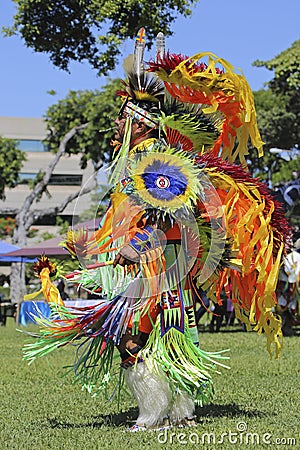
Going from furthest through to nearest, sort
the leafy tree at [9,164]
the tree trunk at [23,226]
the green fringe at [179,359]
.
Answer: the leafy tree at [9,164] < the tree trunk at [23,226] < the green fringe at [179,359]

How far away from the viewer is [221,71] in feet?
17.3

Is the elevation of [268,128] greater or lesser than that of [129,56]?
greater

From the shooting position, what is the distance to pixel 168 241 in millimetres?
5023

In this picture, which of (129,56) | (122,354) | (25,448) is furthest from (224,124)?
(25,448)

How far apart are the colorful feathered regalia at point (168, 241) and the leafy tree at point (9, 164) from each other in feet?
95.0

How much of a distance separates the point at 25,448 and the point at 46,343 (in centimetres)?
77

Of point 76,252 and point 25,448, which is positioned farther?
point 76,252

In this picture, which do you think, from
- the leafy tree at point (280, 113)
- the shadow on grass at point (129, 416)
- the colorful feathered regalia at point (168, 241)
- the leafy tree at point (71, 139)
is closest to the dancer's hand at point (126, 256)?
the colorful feathered regalia at point (168, 241)

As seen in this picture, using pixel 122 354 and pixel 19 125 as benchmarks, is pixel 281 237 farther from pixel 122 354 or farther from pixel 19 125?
pixel 19 125

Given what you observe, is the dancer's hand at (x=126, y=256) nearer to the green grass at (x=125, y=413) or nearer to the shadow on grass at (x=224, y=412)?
the green grass at (x=125, y=413)

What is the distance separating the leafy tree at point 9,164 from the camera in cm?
3378

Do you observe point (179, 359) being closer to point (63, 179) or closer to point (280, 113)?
point (280, 113)

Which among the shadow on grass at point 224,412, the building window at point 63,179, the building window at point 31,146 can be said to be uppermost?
the building window at point 31,146

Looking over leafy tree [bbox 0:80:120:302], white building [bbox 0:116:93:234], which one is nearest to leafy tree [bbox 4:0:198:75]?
leafy tree [bbox 0:80:120:302]
